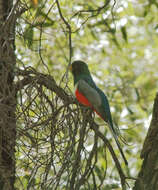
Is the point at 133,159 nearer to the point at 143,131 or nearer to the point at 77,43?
the point at 143,131

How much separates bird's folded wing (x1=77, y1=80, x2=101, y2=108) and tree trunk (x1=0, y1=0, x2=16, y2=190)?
4.51ft

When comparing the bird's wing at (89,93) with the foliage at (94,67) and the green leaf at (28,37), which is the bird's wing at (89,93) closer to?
the foliage at (94,67)

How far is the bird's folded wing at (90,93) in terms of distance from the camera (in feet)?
14.0

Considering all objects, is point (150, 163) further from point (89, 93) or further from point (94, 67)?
point (94, 67)

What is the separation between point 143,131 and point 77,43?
1.67 meters

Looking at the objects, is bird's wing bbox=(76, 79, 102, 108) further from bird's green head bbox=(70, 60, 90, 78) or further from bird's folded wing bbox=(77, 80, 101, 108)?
bird's green head bbox=(70, 60, 90, 78)

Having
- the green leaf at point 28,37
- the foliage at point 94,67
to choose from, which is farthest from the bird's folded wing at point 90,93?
the green leaf at point 28,37

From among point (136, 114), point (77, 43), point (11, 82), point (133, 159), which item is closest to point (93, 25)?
point (77, 43)

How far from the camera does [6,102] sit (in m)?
2.82

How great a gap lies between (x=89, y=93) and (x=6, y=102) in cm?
159

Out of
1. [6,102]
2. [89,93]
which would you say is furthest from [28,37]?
[89,93]

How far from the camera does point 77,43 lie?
655 cm

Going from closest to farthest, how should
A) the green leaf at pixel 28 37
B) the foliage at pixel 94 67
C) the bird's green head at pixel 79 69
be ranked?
the green leaf at pixel 28 37 < the foliage at pixel 94 67 < the bird's green head at pixel 79 69

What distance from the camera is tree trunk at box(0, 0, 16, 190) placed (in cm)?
244
